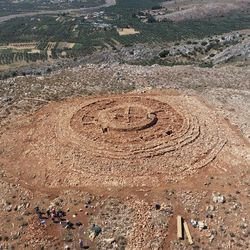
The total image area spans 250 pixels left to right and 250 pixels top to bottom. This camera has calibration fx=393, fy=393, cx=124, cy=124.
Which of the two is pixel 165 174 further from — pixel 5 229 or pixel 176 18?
pixel 176 18

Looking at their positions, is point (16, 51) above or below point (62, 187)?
below

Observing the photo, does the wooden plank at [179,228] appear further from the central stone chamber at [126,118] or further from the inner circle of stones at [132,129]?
the central stone chamber at [126,118]

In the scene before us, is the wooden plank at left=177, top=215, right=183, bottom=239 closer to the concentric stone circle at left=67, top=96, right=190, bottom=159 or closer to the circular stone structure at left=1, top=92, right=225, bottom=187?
the circular stone structure at left=1, top=92, right=225, bottom=187

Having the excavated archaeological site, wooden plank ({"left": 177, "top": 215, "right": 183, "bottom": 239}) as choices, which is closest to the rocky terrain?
the excavated archaeological site

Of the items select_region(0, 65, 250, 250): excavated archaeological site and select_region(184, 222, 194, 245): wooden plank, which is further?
select_region(0, 65, 250, 250): excavated archaeological site

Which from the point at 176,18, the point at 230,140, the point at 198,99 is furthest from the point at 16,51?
the point at 230,140

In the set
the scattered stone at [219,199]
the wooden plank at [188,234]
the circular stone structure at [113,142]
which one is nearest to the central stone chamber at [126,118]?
the circular stone structure at [113,142]

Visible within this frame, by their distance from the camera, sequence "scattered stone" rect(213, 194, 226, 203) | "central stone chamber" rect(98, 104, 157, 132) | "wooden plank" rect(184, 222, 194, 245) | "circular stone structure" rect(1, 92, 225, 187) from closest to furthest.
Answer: "wooden plank" rect(184, 222, 194, 245), "scattered stone" rect(213, 194, 226, 203), "circular stone structure" rect(1, 92, 225, 187), "central stone chamber" rect(98, 104, 157, 132)
